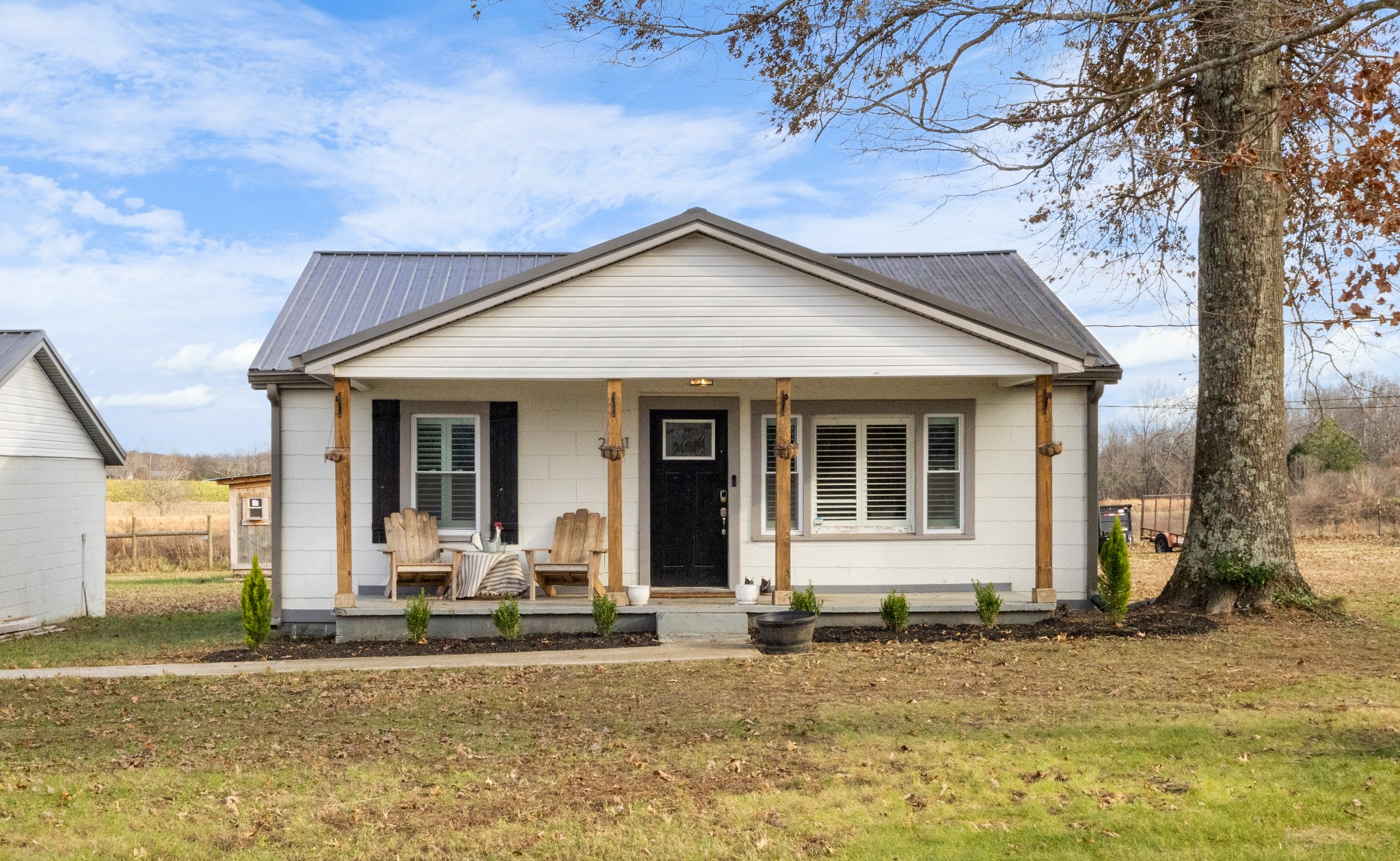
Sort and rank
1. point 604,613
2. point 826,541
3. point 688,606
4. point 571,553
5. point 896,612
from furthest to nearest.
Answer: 1. point 826,541
2. point 571,553
3. point 688,606
4. point 896,612
5. point 604,613

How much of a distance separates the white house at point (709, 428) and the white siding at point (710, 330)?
20 millimetres

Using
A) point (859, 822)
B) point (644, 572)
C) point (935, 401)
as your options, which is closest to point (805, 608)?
point (644, 572)

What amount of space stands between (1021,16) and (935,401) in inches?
159

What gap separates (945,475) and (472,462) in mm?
5162

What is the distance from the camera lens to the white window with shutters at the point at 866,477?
12.2 metres

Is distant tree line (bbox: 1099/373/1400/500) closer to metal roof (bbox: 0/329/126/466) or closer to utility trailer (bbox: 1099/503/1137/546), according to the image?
utility trailer (bbox: 1099/503/1137/546)

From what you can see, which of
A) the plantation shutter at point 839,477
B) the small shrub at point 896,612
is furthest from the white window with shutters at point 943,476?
the small shrub at point 896,612

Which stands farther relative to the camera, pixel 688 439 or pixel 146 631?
pixel 146 631

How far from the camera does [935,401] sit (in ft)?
39.7

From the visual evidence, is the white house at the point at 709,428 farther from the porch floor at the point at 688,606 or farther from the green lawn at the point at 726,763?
the green lawn at the point at 726,763

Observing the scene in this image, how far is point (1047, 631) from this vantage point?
35.0 ft

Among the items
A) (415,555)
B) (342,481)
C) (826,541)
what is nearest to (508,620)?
(415,555)

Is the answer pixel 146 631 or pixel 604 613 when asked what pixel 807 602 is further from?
pixel 146 631

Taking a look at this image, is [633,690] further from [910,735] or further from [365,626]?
[365,626]
